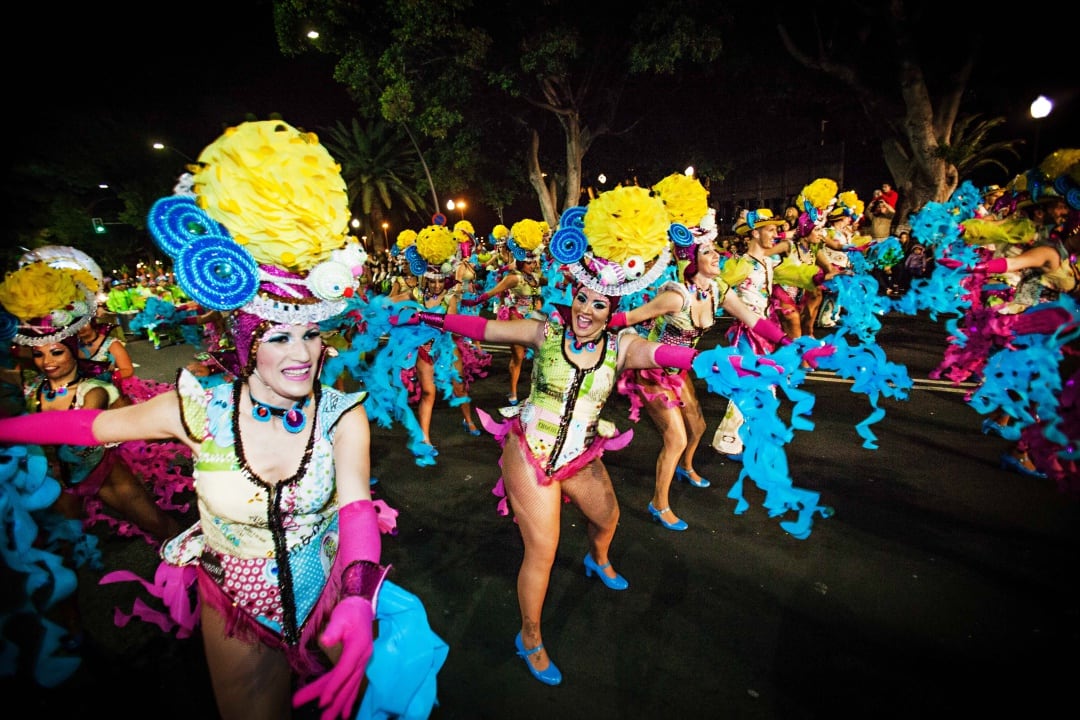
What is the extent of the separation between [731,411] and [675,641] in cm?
277

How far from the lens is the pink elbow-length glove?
1407mm

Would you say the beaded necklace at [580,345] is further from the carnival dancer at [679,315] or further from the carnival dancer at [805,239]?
the carnival dancer at [805,239]

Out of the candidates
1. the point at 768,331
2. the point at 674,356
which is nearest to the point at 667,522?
the point at 768,331

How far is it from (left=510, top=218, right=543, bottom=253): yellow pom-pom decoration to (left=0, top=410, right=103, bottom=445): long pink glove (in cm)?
692

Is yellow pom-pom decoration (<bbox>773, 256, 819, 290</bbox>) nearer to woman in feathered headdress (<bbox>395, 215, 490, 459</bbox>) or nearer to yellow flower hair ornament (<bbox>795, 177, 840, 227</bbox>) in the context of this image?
yellow flower hair ornament (<bbox>795, 177, 840, 227</bbox>)

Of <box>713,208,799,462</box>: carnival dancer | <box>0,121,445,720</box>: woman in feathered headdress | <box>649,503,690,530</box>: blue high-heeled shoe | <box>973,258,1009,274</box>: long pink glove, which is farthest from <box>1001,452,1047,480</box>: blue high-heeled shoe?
<box>0,121,445,720</box>: woman in feathered headdress

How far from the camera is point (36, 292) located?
3213 millimetres

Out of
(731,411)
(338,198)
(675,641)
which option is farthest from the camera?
(731,411)

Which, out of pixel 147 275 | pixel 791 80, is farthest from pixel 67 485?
pixel 147 275

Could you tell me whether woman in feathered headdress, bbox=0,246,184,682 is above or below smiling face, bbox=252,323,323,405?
below

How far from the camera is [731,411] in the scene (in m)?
5.32

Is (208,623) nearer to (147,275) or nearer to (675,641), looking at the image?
A: (675,641)

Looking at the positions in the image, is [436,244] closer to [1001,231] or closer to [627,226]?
[627,226]

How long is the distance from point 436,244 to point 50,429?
4839 mm
